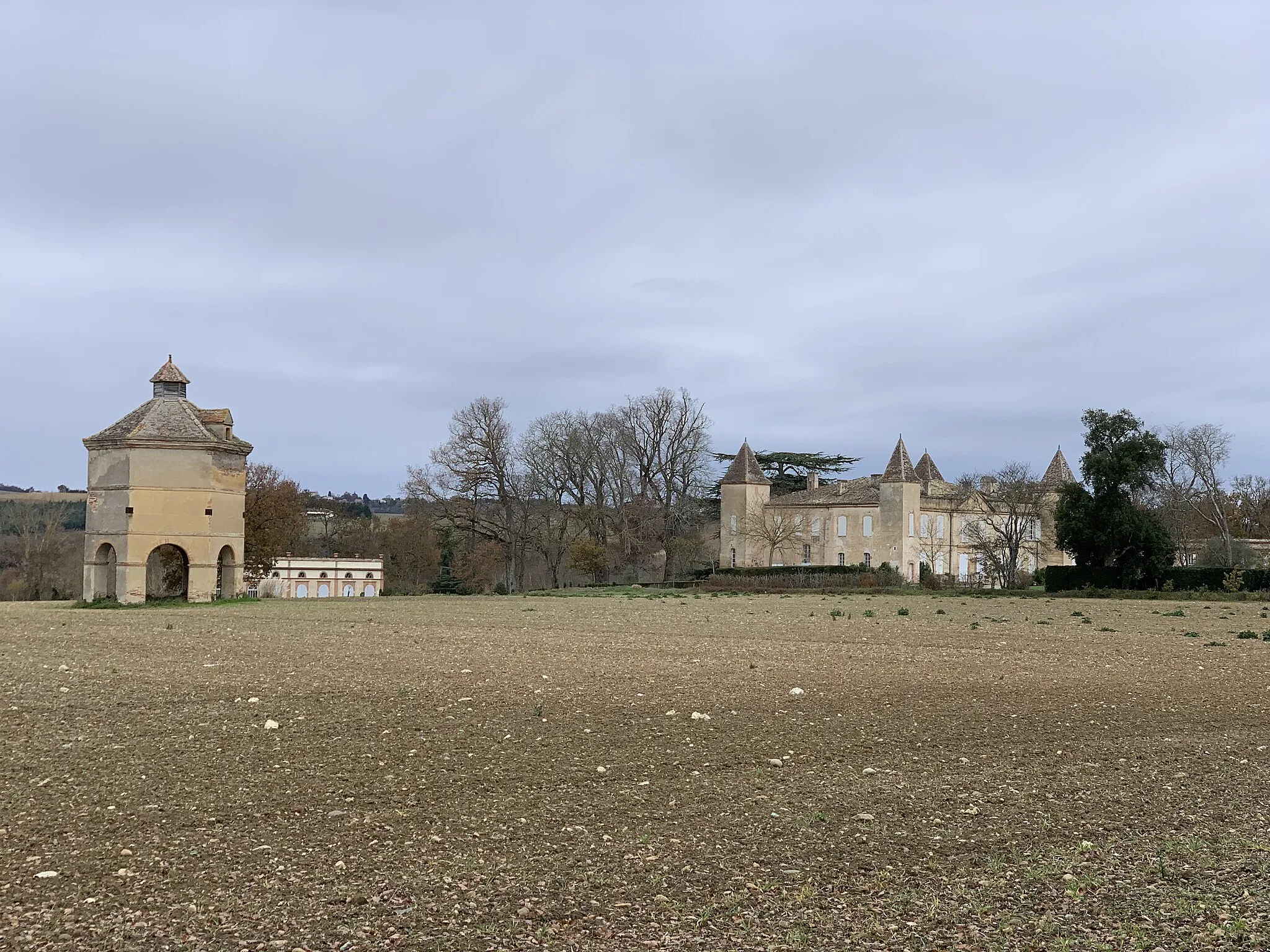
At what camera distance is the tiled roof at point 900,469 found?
66.9m

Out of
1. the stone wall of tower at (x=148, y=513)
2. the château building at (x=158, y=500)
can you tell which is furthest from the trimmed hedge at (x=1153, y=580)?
the stone wall of tower at (x=148, y=513)

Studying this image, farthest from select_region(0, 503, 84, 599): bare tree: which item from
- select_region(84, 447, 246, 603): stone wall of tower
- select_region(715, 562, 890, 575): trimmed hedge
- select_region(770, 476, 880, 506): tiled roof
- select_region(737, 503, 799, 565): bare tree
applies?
select_region(770, 476, 880, 506): tiled roof

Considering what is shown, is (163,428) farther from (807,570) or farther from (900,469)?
(900,469)

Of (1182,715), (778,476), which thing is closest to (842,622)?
(1182,715)

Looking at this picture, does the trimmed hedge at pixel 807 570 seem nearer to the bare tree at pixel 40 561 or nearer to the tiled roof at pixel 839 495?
the tiled roof at pixel 839 495

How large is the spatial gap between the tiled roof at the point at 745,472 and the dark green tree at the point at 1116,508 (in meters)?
29.5

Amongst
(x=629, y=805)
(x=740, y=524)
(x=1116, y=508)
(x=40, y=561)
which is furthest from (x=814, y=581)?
(x=629, y=805)

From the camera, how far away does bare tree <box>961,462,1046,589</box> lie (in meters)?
57.6

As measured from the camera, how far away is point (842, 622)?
2583cm

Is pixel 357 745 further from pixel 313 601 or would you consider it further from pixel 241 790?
pixel 313 601

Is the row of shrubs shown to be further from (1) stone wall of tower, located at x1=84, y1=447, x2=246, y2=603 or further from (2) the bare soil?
(2) the bare soil

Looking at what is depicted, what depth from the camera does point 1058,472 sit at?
7181 cm

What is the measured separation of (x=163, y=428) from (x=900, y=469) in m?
44.9

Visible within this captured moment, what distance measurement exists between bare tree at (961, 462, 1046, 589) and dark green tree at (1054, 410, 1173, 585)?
9.90 meters
